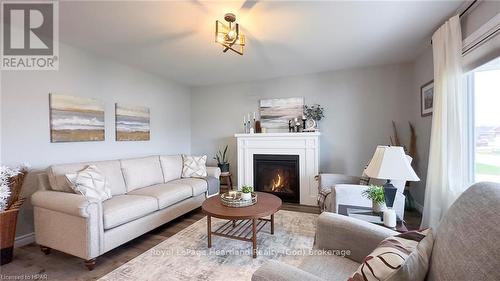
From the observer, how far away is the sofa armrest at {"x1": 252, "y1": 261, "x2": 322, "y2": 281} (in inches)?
36.7

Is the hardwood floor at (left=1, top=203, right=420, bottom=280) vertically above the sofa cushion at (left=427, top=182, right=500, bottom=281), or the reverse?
the sofa cushion at (left=427, top=182, right=500, bottom=281)

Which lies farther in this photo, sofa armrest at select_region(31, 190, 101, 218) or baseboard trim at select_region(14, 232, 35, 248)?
baseboard trim at select_region(14, 232, 35, 248)

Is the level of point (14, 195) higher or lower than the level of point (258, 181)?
higher

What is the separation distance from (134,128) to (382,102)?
439 centimetres

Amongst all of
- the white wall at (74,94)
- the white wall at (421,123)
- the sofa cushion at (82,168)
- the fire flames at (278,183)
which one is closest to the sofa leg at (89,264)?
the sofa cushion at (82,168)

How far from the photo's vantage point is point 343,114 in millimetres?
4109

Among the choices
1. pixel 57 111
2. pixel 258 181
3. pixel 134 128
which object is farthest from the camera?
pixel 258 181

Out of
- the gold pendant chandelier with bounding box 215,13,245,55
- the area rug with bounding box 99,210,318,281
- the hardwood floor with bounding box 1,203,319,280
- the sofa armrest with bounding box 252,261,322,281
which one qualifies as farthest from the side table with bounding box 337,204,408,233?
the hardwood floor with bounding box 1,203,319,280

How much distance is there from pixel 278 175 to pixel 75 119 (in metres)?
3.34

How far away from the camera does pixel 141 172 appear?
3283mm

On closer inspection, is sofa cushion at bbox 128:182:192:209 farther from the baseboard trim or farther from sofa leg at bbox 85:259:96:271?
the baseboard trim

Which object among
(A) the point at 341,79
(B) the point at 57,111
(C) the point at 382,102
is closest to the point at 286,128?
(A) the point at 341,79

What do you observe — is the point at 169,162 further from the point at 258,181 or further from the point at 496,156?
the point at 496,156

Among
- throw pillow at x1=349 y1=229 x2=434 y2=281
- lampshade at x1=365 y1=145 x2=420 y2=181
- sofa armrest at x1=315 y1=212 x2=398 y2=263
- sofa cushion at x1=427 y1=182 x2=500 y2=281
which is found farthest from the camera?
lampshade at x1=365 y1=145 x2=420 y2=181
